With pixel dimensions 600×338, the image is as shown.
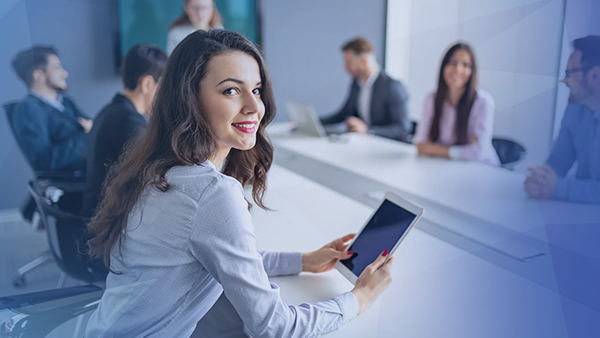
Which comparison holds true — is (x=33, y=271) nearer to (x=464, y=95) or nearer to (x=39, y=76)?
(x=39, y=76)

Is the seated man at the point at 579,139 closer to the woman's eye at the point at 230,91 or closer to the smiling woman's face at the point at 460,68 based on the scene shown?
the woman's eye at the point at 230,91

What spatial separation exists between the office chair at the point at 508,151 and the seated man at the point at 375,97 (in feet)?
2.92

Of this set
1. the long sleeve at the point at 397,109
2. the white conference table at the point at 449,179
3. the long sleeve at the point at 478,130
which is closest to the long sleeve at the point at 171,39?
the white conference table at the point at 449,179

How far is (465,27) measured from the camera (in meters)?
4.57

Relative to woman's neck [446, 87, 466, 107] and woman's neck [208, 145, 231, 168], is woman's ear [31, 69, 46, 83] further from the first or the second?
woman's neck [446, 87, 466, 107]

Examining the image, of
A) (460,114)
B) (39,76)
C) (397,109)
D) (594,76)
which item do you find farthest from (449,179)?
(39,76)

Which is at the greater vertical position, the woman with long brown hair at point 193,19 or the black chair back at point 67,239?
the woman with long brown hair at point 193,19

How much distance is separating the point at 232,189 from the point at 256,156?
1.25 ft

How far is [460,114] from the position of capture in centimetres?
284

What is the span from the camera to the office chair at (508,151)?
2.75 metres

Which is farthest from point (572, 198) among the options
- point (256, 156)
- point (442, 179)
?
point (256, 156)

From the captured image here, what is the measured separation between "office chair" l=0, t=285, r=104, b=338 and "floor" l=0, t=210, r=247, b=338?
15.0 inches

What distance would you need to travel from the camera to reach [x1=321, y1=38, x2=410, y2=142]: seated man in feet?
12.3

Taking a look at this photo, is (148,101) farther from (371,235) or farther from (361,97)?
(361,97)
